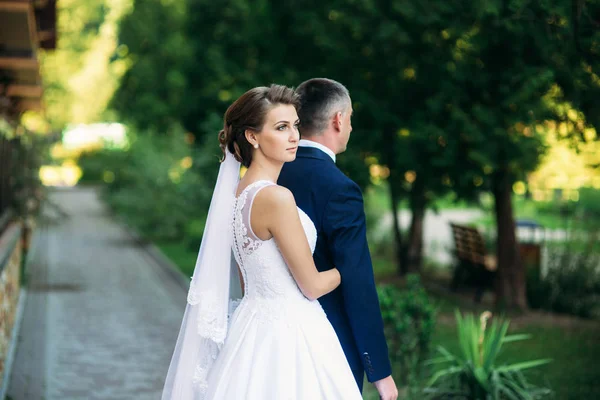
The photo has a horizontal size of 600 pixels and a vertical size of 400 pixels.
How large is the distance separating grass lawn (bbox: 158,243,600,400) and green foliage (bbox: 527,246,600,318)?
1.41 ft

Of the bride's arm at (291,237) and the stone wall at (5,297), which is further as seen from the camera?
the stone wall at (5,297)

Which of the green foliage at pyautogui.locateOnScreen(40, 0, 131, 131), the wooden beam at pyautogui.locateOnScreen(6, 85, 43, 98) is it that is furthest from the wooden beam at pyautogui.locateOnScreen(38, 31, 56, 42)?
the green foliage at pyautogui.locateOnScreen(40, 0, 131, 131)

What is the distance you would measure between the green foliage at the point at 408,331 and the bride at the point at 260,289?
312 centimetres

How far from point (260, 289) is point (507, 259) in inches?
333

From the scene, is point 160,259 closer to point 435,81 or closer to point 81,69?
point 435,81

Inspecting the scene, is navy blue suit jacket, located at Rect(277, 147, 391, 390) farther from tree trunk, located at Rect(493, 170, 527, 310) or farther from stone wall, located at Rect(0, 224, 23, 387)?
tree trunk, located at Rect(493, 170, 527, 310)

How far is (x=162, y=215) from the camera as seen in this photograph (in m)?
22.2

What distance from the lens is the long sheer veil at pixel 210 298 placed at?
3.73 m

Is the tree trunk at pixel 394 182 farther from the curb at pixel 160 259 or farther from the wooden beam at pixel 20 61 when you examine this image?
the wooden beam at pixel 20 61

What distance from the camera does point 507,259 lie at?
1155 centimetres

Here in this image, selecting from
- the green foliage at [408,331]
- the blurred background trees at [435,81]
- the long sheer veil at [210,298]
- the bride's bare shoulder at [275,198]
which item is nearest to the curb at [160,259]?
the blurred background trees at [435,81]

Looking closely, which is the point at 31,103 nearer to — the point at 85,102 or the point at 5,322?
the point at 5,322

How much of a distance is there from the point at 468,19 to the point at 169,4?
18.3 meters

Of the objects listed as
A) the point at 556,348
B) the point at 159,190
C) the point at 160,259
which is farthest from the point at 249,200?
the point at 159,190
